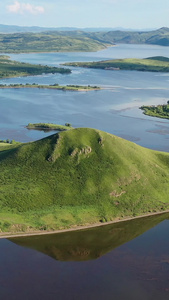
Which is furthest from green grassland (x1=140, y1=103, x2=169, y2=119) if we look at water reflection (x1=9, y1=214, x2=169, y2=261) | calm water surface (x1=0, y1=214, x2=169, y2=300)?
calm water surface (x1=0, y1=214, x2=169, y2=300)

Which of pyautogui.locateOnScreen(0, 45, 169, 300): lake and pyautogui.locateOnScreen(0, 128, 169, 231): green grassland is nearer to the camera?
pyautogui.locateOnScreen(0, 45, 169, 300): lake

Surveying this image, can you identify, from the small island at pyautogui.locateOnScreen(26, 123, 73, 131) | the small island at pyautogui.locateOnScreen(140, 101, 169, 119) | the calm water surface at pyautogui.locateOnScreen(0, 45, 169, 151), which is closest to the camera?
the calm water surface at pyautogui.locateOnScreen(0, 45, 169, 151)

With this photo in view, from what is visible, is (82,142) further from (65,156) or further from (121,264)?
(121,264)

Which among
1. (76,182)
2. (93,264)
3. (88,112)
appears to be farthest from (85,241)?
(88,112)

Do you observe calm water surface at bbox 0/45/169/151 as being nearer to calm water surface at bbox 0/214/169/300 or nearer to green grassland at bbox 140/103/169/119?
green grassland at bbox 140/103/169/119

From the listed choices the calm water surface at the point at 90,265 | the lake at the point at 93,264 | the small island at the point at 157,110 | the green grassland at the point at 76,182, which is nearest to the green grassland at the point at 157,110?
the small island at the point at 157,110

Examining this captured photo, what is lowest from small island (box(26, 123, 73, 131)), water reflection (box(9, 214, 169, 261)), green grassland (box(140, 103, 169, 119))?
water reflection (box(9, 214, 169, 261))
